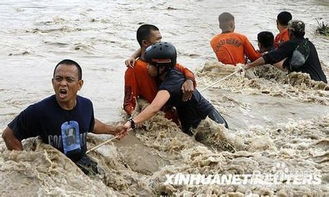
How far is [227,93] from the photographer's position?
26.4 feet

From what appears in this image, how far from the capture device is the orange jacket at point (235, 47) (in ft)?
28.1

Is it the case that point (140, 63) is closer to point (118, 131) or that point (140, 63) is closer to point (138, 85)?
point (138, 85)

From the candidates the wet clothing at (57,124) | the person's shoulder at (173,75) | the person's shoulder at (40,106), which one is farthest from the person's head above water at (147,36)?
the person's shoulder at (40,106)

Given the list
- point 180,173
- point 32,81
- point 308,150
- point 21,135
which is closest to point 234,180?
point 180,173

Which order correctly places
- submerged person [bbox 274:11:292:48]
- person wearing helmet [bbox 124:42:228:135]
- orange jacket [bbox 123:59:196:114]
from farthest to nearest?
submerged person [bbox 274:11:292:48] < orange jacket [bbox 123:59:196:114] < person wearing helmet [bbox 124:42:228:135]

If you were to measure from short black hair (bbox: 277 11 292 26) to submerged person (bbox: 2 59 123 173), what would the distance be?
584 cm

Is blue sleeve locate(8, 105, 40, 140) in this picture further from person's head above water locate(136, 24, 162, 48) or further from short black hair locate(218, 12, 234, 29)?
short black hair locate(218, 12, 234, 29)

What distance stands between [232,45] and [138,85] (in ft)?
10.5

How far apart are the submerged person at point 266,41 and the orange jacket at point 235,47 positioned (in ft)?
1.76

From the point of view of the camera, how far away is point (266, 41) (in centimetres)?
927

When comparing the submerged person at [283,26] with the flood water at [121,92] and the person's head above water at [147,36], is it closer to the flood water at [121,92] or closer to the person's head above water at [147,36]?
the flood water at [121,92]

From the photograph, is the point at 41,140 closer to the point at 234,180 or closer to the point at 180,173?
the point at 180,173

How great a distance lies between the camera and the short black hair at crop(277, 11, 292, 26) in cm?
927

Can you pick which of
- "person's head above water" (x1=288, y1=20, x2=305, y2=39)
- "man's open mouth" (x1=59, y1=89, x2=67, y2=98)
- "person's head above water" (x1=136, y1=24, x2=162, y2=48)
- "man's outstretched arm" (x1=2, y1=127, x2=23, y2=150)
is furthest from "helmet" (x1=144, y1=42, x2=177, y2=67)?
"person's head above water" (x1=288, y1=20, x2=305, y2=39)
